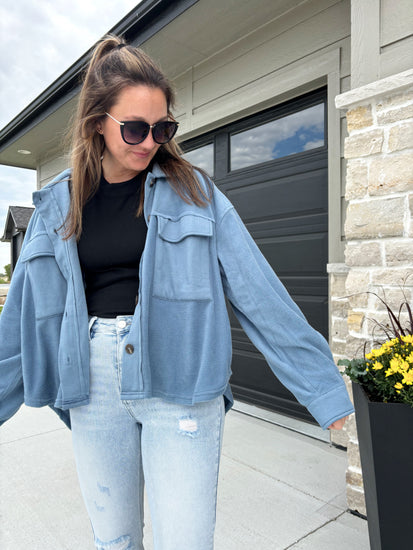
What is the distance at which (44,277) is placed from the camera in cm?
123

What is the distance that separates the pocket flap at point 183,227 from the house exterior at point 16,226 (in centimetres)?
1111

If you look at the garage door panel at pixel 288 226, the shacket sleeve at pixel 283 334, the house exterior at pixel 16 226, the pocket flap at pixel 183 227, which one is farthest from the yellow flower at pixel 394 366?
the house exterior at pixel 16 226

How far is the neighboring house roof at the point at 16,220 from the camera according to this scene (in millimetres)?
11132

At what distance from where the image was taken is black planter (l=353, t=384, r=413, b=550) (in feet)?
4.31

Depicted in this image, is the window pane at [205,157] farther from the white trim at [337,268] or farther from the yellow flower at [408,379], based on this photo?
the yellow flower at [408,379]

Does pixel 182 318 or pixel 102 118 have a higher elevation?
pixel 102 118

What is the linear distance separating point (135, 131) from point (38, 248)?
18.1 inches

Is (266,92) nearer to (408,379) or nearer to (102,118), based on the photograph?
(102,118)

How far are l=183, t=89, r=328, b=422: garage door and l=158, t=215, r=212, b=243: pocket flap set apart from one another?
2.43m

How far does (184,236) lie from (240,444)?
8.54 ft

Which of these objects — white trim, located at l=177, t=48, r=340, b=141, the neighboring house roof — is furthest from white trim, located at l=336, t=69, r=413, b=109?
the neighboring house roof

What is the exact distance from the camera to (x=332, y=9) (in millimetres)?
3068

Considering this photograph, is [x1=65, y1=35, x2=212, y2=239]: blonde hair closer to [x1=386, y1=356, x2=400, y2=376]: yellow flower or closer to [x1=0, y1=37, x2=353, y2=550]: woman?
[x1=0, y1=37, x2=353, y2=550]: woman

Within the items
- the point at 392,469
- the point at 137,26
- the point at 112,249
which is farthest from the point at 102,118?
the point at 137,26
